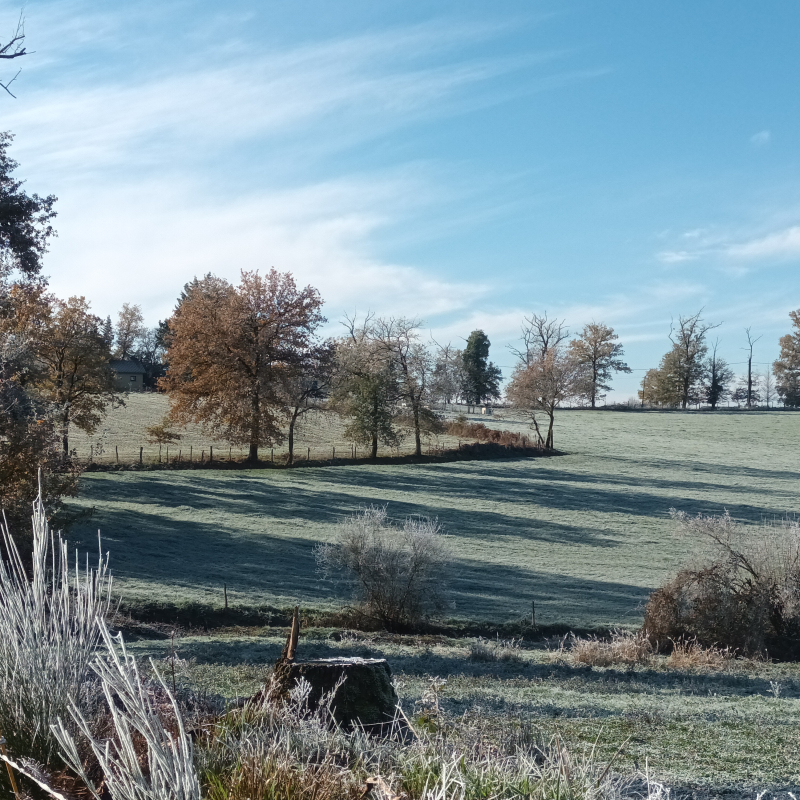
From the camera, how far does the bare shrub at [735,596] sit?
57.5 ft

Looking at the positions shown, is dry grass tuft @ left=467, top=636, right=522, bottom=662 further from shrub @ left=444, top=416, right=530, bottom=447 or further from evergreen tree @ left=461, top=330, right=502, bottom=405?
evergreen tree @ left=461, top=330, right=502, bottom=405

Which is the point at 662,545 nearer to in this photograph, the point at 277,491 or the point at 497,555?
the point at 497,555

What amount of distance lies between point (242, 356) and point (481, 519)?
62.4ft

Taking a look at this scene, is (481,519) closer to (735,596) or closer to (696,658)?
(735,596)

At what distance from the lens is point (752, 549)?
17.9 meters

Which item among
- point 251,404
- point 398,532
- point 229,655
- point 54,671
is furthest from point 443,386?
point 54,671

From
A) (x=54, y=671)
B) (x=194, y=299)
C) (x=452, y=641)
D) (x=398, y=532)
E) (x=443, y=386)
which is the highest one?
(x=194, y=299)

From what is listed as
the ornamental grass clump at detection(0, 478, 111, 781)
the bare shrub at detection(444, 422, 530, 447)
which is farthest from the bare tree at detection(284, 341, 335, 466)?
the ornamental grass clump at detection(0, 478, 111, 781)

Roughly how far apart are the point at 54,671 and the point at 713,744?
219 inches

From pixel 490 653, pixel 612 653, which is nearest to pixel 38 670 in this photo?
pixel 490 653

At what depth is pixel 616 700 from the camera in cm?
952

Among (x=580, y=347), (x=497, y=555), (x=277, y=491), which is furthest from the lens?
(x=580, y=347)

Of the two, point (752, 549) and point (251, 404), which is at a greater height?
point (251, 404)

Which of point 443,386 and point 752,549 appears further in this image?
point 443,386
